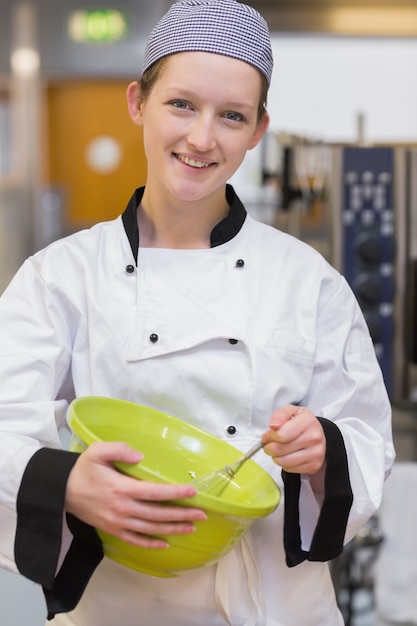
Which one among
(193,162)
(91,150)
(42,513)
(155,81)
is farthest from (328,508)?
(91,150)

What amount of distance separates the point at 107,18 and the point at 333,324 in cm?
466

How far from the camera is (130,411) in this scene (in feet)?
3.51

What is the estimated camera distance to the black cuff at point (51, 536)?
983 millimetres

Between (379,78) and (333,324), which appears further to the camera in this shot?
(379,78)

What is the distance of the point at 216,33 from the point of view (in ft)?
3.52

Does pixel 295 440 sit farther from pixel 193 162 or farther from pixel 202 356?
pixel 193 162

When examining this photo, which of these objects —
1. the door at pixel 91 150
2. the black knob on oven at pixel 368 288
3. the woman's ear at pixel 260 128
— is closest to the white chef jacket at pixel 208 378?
the woman's ear at pixel 260 128

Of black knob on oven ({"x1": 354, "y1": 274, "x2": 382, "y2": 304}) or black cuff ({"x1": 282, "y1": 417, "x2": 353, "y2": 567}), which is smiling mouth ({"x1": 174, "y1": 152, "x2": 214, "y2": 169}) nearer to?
black cuff ({"x1": 282, "y1": 417, "x2": 353, "y2": 567})

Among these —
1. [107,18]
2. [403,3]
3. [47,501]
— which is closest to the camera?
[47,501]

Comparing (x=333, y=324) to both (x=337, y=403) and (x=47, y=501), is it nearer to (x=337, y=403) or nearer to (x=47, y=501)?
(x=337, y=403)

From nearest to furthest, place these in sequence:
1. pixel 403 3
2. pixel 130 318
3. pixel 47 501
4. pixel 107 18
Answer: pixel 47 501 → pixel 130 318 → pixel 403 3 → pixel 107 18

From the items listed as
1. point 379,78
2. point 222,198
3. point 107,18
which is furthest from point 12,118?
point 222,198

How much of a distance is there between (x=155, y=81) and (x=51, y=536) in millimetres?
544

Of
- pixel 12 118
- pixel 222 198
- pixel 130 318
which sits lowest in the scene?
pixel 12 118
